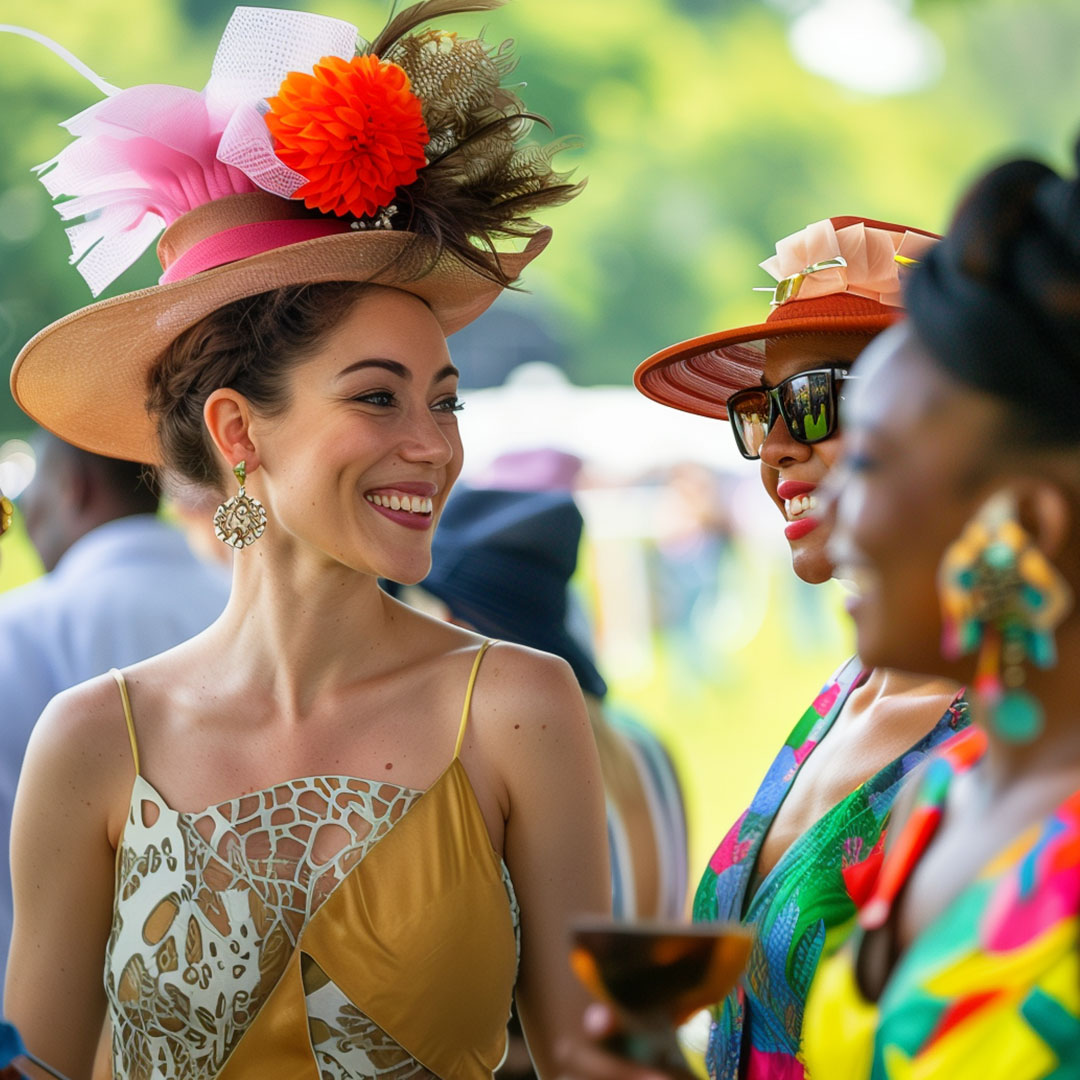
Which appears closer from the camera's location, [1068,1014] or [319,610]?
[1068,1014]

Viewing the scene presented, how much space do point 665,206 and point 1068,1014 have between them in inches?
623

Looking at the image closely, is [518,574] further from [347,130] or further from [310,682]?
[347,130]

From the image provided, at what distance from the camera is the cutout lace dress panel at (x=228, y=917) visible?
221cm

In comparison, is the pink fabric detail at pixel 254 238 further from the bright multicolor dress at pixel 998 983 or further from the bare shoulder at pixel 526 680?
the bright multicolor dress at pixel 998 983

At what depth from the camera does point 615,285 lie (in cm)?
1642

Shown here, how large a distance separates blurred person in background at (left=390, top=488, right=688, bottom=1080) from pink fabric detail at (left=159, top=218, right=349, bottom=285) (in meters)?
1.35

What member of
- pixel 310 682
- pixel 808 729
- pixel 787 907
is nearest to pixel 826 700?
pixel 808 729

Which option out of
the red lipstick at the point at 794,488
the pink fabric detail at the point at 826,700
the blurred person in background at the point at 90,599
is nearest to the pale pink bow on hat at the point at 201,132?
the blurred person in background at the point at 90,599

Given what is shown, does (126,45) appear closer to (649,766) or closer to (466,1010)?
(649,766)

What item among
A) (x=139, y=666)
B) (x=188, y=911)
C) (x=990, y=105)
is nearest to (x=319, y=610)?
(x=139, y=666)

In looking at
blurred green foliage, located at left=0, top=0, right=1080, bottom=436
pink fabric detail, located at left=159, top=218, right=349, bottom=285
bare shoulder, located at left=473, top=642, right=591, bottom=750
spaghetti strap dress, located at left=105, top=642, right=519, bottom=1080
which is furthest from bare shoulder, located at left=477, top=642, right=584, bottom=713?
blurred green foliage, located at left=0, top=0, right=1080, bottom=436

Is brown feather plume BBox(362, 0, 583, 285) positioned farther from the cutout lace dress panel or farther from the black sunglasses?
the cutout lace dress panel

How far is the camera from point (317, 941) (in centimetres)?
221

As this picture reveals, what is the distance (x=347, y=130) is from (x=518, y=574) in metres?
1.53
